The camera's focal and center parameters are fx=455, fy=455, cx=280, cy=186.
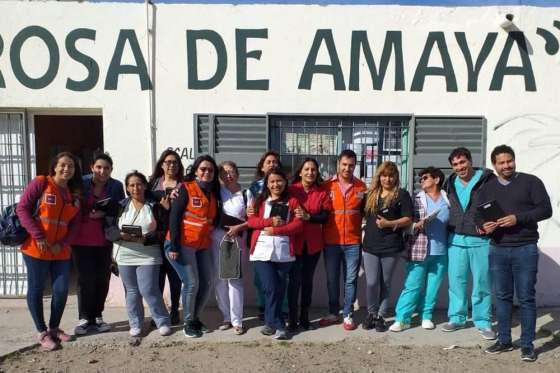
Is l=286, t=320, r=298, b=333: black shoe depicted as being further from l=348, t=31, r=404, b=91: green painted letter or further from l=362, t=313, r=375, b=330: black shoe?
l=348, t=31, r=404, b=91: green painted letter

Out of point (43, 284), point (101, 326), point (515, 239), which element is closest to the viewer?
point (515, 239)

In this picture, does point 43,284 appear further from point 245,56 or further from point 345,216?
point 245,56

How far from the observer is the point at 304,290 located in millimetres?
4367

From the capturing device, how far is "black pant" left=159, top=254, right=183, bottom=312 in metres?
4.36

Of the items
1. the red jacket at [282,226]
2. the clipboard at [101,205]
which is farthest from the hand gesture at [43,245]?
the red jacket at [282,226]

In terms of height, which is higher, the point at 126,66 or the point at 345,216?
the point at 126,66

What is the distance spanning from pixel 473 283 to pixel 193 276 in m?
2.61

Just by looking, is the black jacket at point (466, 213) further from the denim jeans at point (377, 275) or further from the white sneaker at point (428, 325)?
the white sneaker at point (428, 325)

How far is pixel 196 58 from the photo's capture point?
491 cm

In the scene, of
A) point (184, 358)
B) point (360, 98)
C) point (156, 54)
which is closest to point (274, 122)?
point (360, 98)

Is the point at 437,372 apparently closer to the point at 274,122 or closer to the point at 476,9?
the point at 274,122

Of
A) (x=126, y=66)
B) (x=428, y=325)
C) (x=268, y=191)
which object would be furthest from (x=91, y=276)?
(x=428, y=325)

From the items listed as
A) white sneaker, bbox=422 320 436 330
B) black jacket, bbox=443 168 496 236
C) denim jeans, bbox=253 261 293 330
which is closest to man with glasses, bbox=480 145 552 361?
black jacket, bbox=443 168 496 236

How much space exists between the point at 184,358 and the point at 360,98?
3.14 metres
